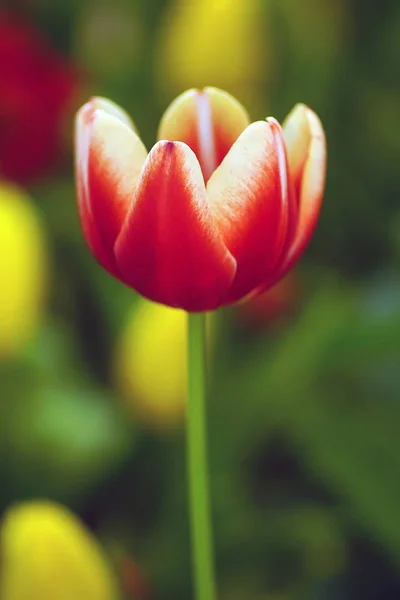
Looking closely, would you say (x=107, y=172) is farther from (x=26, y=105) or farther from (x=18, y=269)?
(x=26, y=105)

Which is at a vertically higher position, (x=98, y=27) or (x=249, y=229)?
(x=98, y=27)

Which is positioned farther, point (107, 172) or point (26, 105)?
point (26, 105)

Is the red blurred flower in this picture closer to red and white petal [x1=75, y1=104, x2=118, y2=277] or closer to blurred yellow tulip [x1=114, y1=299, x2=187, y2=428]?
blurred yellow tulip [x1=114, y1=299, x2=187, y2=428]

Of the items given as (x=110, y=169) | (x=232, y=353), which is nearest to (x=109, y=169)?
(x=110, y=169)

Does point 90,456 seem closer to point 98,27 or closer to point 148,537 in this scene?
point 148,537

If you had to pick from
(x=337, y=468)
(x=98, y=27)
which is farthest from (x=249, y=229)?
(x=98, y=27)

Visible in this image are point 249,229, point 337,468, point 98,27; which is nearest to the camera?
point 249,229

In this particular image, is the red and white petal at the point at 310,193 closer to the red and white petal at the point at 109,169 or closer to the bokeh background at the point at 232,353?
the red and white petal at the point at 109,169

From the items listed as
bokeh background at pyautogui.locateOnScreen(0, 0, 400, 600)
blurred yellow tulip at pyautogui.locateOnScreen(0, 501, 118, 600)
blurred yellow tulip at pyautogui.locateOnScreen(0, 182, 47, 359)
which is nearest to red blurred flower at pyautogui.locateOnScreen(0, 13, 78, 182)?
bokeh background at pyautogui.locateOnScreen(0, 0, 400, 600)
